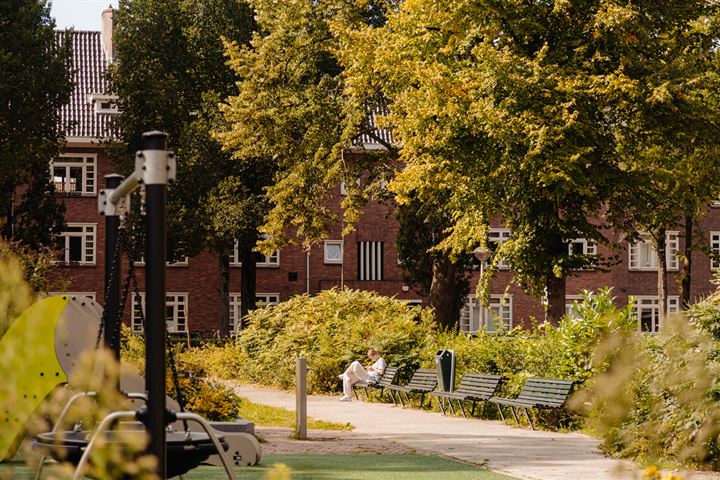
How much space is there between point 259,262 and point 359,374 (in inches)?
1344

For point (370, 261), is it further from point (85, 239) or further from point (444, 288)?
point (444, 288)

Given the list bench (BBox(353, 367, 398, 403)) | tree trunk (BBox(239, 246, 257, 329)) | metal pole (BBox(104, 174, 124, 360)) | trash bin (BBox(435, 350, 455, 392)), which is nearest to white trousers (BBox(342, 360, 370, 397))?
bench (BBox(353, 367, 398, 403))

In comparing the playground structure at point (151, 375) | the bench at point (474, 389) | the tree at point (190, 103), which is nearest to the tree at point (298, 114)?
the tree at point (190, 103)

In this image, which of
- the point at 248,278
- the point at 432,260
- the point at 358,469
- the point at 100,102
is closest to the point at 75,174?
the point at 100,102

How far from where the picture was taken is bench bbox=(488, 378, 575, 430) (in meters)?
20.0

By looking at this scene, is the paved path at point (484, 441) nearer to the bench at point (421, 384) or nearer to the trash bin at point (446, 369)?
the bench at point (421, 384)

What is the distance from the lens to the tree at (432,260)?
4184 cm

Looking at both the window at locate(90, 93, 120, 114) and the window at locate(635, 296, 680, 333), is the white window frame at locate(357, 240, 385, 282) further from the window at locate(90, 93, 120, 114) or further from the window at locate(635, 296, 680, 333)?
the window at locate(90, 93, 120, 114)

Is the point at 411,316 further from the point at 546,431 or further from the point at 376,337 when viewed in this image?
the point at 546,431

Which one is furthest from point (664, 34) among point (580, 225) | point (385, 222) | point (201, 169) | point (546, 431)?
point (385, 222)

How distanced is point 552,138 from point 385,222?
112ft

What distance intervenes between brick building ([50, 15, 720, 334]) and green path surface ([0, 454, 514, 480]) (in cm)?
4389

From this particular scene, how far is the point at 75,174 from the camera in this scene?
2431 inches

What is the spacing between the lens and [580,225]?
3447 cm
